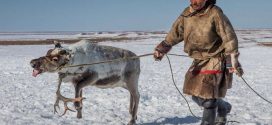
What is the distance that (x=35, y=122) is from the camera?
7.19 meters

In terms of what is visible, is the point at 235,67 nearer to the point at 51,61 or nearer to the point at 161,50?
the point at 161,50

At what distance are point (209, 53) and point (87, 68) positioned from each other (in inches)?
89.3

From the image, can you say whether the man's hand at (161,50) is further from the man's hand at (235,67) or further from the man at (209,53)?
the man's hand at (235,67)

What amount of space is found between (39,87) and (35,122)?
17.2 ft

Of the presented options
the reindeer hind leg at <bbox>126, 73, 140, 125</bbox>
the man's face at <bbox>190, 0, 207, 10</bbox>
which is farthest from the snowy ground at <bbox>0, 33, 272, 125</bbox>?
the man's face at <bbox>190, 0, 207, 10</bbox>

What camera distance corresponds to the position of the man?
5.34 meters

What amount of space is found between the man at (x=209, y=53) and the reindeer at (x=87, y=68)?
1784mm

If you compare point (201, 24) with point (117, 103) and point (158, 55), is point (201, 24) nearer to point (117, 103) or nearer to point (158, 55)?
point (158, 55)

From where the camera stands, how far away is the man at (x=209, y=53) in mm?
5340

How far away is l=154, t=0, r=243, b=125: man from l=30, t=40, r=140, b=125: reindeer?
70.3 inches

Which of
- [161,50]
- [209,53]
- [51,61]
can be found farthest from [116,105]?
[209,53]

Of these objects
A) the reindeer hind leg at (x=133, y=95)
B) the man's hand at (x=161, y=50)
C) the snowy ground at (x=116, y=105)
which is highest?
the man's hand at (x=161, y=50)

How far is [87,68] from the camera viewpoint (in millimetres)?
7059

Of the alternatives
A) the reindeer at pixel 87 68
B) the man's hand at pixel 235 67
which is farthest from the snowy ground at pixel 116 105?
the man's hand at pixel 235 67
